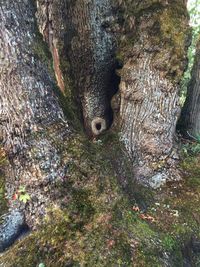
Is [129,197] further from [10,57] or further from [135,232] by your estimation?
[10,57]

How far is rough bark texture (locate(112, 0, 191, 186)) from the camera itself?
3.95 meters

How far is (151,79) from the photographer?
13.1 ft

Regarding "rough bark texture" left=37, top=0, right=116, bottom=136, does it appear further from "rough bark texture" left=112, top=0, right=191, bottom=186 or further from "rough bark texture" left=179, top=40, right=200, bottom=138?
"rough bark texture" left=179, top=40, right=200, bottom=138

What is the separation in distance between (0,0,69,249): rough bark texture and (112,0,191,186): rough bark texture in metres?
1.16

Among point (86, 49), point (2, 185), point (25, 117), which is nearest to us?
point (25, 117)

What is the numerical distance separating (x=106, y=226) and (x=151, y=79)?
179 cm

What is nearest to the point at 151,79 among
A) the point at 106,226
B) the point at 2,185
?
the point at 106,226

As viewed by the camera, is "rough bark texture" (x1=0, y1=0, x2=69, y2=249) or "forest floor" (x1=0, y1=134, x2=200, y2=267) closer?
"forest floor" (x1=0, y1=134, x2=200, y2=267)

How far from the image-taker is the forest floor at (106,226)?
2900mm

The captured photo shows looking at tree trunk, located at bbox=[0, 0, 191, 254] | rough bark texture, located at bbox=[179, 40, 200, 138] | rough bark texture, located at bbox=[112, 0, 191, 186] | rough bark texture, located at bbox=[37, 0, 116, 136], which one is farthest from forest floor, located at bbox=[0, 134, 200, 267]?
rough bark texture, located at bbox=[179, 40, 200, 138]

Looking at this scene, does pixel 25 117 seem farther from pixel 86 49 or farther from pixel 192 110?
pixel 192 110

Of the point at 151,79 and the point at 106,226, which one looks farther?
the point at 151,79

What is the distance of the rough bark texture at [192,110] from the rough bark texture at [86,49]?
1211 mm

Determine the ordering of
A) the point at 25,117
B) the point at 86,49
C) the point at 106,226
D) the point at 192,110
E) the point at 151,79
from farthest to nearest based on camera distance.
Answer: the point at 192,110, the point at 86,49, the point at 151,79, the point at 25,117, the point at 106,226
